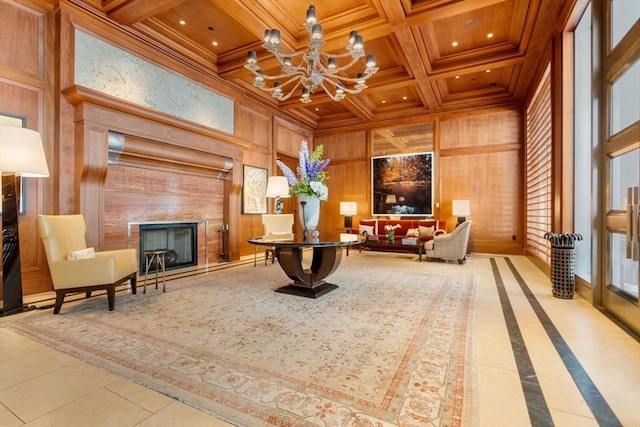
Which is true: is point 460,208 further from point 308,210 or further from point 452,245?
point 308,210

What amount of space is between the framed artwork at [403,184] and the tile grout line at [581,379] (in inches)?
201

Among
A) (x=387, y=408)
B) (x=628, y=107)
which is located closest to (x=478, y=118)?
(x=628, y=107)

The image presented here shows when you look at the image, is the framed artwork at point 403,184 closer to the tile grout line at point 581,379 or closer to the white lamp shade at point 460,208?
the white lamp shade at point 460,208

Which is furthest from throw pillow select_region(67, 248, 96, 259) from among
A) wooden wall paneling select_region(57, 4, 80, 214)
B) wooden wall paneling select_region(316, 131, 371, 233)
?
wooden wall paneling select_region(316, 131, 371, 233)

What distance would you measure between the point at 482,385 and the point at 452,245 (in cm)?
421

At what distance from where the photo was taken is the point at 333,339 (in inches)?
88.4

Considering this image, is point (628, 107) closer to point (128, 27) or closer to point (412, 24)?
point (412, 24)

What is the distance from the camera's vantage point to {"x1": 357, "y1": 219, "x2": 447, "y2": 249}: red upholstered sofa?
22.4ft

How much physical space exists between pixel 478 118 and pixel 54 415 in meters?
8.52

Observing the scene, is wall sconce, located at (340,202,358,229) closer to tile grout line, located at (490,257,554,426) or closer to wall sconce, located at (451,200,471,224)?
wall sconce, located at (451,200,471,224)

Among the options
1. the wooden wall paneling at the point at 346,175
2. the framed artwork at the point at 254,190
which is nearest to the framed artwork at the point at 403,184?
the wooden wall paneling at the point at 346,175

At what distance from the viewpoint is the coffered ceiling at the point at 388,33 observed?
389 cm

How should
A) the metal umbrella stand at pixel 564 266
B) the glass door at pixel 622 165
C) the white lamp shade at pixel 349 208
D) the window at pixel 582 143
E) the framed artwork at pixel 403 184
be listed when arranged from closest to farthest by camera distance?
the glass door at pixel 622 165 < the metal umbrella stand at pixel 564 266 < the window at pixel 582 143 < the framed artwork at pixel 403 184 < the white lamp shade at pixel 349 208

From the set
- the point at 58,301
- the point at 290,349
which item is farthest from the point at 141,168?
the point at 290,349
